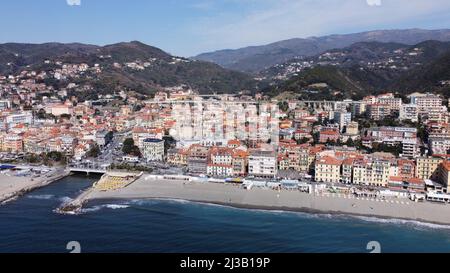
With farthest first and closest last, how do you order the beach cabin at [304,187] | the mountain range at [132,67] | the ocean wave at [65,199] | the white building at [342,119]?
the mountain range at [132,67] → the white building at [342,119] → the beach cabin at [304,187] → the ocean wave at [65,199]

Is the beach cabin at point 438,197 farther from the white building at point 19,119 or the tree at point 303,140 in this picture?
the white building at point 19,119

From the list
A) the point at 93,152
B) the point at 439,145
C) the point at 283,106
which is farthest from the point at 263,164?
the point at 283,106

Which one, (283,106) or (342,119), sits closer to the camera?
(342,119)

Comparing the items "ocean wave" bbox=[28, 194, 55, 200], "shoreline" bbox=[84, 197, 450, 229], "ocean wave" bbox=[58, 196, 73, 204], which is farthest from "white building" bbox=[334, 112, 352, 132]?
"ocean wave" bbox=[28, 194, 55, 200]

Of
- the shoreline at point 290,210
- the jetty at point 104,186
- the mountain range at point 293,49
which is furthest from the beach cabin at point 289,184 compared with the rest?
the mountain range at point 293,49

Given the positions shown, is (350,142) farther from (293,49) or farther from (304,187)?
(293,49)

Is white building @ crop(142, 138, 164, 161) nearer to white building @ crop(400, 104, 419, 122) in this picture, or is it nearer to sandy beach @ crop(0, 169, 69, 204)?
sandy beach @ crop(0, 169, 69, 204)
